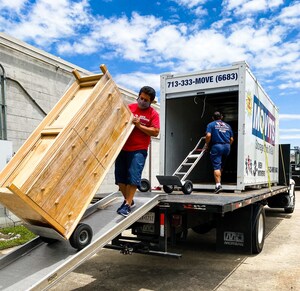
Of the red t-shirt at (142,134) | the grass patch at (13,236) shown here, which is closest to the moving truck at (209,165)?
the red t-shirt at (142,134)

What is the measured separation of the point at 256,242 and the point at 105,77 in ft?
12.3

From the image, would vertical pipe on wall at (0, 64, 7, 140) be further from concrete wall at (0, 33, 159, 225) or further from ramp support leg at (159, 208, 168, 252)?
ramp support leg at (159, 208, 168, 252)

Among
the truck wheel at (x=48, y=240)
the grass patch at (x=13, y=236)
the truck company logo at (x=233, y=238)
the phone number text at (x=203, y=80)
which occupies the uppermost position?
the phone number text at (x=203, y=80)

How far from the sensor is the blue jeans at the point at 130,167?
4.42 metres

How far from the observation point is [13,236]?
292 inches

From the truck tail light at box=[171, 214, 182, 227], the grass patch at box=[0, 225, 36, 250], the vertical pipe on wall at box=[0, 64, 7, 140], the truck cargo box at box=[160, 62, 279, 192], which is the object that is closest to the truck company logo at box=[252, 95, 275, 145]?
the truck cargo box at box=[160, 62, 279, 192]

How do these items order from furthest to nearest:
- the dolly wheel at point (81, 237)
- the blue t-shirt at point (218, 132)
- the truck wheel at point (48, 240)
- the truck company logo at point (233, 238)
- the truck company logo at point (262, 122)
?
the truck company logo at point (262, 122), the blue t-shirt at point (218, 132), the truck company logo at point (233, 238), the truck wheel at point (48, 240), the dolly wheel at point (81, 237)

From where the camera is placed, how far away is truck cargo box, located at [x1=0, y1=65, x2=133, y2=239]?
3244mm

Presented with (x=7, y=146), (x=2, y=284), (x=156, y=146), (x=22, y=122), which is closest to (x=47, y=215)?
(x=2, y=284)

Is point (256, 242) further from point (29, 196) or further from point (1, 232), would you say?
point (1, 232)

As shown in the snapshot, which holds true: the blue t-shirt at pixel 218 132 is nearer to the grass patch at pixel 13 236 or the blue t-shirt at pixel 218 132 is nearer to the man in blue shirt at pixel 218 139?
the man in blue shirt at pixel 218 139

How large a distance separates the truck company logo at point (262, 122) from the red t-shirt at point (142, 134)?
10.7 ft

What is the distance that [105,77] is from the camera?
4.09 m

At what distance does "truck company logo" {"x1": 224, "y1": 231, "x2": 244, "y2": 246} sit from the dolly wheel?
2.66 m
